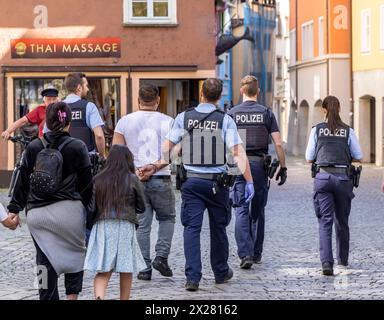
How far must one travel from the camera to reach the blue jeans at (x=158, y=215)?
11.3 m

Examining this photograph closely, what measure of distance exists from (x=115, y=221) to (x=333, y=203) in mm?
3620

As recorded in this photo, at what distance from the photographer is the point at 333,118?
39.4 ft

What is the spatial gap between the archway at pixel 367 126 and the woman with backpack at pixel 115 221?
3410cm

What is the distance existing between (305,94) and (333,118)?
39.9 meters

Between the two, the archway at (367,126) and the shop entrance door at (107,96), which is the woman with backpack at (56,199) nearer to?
the shop entrance door at (107,96)

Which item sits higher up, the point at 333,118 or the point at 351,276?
the point at 333,118

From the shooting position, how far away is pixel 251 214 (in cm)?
1241

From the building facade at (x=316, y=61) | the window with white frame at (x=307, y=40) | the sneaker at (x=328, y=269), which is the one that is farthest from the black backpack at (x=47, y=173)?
the window with white frame at (x=307, y=40)

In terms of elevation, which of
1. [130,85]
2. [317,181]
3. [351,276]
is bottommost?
[351,276]

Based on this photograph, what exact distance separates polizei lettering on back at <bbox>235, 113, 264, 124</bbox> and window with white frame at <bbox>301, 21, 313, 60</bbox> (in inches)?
1547

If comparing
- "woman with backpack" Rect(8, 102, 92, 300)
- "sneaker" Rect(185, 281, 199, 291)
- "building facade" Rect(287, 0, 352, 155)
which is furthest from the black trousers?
"building facade" Rect(287, 0, 352, 155)

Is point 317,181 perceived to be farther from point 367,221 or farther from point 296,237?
point 367,221

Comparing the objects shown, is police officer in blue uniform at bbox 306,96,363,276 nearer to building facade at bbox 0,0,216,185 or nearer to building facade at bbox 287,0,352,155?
building facade at bbox 0,0,216,185
